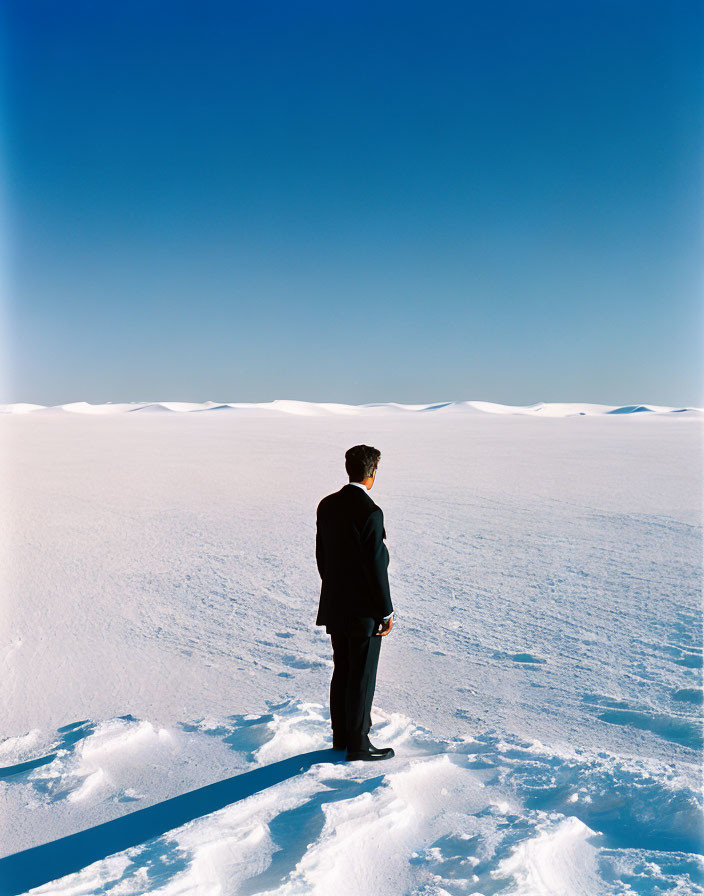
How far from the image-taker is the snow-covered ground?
2408 mm

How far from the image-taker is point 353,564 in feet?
10.3

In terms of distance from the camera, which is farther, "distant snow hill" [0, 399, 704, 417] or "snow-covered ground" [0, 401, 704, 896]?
"distant snow hill" [0, 399, 704, 417]

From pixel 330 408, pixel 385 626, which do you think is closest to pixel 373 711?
pixel 385 626

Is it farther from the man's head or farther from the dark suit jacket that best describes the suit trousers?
the man's head

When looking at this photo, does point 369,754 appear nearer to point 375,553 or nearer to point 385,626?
point 385,626

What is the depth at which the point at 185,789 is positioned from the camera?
2.93 m

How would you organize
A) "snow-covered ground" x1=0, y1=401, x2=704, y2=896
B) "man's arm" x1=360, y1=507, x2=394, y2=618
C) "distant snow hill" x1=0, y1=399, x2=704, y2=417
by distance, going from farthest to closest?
1. "distant snow hill" x1=0, y1=399, x2=704, y2=417
2. "man's arm" x1=360, y1=507, x2=394, y2=618
3. "snow-covered ground" x1=0, y1=401, x2=704, y2=896

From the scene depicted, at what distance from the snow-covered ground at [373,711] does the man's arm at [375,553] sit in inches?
31.9

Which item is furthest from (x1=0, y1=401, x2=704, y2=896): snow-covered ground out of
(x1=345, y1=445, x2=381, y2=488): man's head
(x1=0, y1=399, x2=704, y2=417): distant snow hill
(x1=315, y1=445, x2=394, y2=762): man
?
(x1=0, y1=399, x2=704, y2=417): distant snow hill

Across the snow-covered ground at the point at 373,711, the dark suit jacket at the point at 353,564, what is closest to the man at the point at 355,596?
the dark suit jacket at the point at 353,564

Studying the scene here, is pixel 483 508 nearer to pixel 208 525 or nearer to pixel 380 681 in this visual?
pixel 208 525

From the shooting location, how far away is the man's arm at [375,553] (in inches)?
119

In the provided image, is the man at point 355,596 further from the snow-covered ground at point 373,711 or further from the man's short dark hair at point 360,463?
the snow-covered ground at point 373,711

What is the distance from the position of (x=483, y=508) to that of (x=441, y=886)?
320 inches
